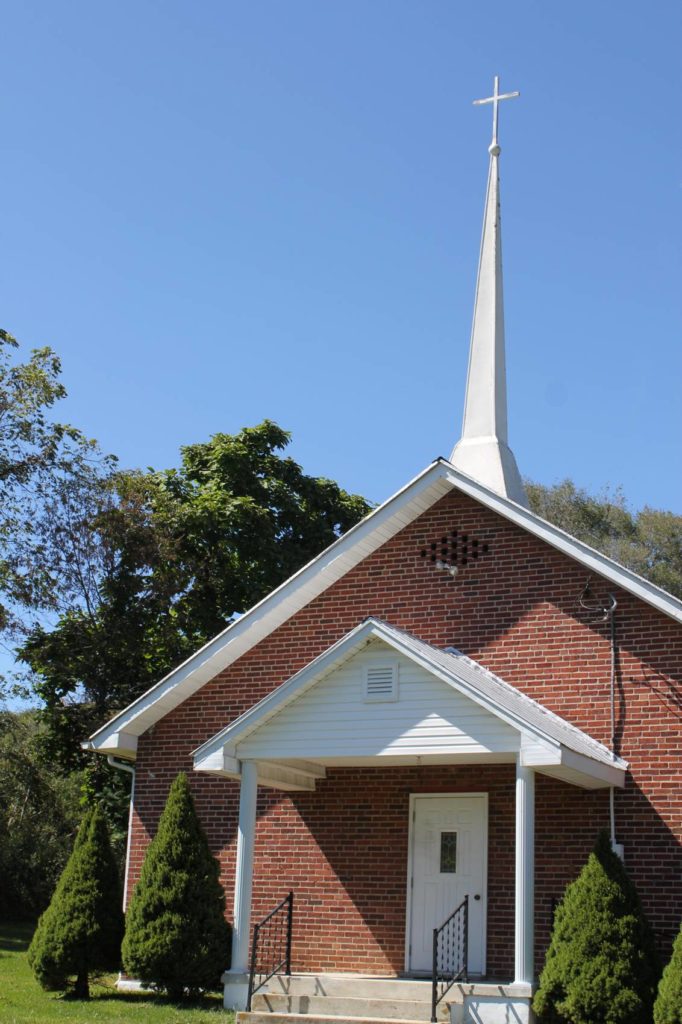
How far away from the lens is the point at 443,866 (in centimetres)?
1550

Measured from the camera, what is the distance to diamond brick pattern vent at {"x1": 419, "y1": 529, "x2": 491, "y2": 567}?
1630 centimetres

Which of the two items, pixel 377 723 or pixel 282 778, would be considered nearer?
pixel 377 723

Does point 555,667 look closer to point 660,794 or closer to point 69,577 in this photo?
point 660,794

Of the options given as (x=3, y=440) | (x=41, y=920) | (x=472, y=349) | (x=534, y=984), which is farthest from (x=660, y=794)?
(x=3, y=440)

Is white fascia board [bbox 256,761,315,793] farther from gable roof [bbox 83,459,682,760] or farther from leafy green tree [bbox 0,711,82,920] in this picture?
leafy green tree [bbox 0,711,82,920]

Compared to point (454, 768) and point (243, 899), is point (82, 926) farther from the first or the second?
point (454, 768)

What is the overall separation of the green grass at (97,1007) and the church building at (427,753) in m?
0.71

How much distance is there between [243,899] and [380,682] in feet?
10.2

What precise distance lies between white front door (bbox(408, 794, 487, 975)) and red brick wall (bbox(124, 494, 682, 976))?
151 millimetres

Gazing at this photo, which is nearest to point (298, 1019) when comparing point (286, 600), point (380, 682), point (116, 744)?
point (380, 682)

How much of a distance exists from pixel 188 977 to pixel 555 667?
5809 mm

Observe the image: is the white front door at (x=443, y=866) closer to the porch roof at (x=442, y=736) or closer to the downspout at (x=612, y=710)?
the porch roof at (x=442, y=736)

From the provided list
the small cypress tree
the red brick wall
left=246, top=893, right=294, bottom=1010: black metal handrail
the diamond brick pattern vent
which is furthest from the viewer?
the diamond brick pattern vent

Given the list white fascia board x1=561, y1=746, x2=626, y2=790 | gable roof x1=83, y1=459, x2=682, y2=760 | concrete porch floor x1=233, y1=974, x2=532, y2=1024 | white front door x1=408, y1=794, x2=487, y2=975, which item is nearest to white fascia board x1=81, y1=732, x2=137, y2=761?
gable roof x1=83, y1=459, x2=682, y2=760
